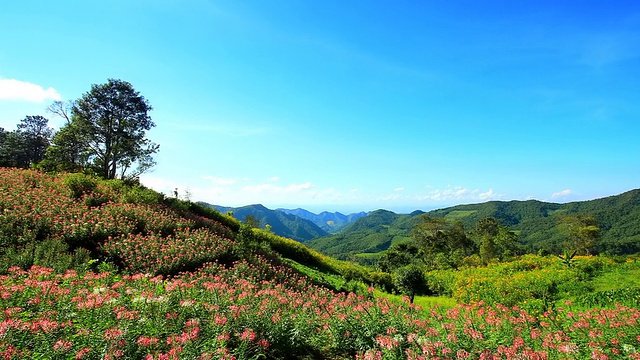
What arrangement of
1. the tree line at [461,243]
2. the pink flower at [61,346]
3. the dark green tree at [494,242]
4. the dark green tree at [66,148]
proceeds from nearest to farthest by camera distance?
the pink flower at [61,346] → the dark green tree at [66,148] → the dark green tree at [494,242] → the tree line at [461,243]

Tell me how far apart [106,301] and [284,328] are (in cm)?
248

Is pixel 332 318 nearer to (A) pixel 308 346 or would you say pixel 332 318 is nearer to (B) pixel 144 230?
(A) pixel 308 346

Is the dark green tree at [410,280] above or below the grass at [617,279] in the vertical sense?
below

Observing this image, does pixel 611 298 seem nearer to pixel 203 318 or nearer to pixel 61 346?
pixel 203 318

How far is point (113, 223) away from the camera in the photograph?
34.6ft

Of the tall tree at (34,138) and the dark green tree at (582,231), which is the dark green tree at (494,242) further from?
the tall tree at (34,138)

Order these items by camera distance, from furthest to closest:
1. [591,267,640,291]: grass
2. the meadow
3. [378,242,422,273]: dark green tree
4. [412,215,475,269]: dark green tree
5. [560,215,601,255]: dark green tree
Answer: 1. [412,215,475,269]: dark green tree
2. [560,215,601,255]: dark green tree
3. [378,242,422,273]: dark green tree
4. [591,267,640,291]: grass
5. the meadow

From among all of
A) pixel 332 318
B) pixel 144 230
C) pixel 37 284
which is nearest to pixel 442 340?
pixel 332 318

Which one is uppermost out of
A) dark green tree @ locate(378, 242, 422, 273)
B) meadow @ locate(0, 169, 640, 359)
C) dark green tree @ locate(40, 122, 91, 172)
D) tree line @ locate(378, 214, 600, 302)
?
dark green tree @ locate(40, 122, 91, 172)

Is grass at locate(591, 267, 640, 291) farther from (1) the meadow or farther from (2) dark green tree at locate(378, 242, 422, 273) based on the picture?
(2) dark green tree at locate(378, 242, 422, 273)

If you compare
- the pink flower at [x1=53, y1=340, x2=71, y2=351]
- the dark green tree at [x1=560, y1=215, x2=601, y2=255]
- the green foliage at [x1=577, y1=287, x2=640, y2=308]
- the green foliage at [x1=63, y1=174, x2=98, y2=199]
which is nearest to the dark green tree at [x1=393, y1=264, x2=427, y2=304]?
the green foliage at [x1=577, y1=287, x2=640, y2=308]

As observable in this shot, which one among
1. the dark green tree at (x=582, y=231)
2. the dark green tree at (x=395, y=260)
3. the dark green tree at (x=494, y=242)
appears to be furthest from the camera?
the dark green tree at (x=582, y=231)

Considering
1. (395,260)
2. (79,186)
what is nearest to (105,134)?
(79,186)

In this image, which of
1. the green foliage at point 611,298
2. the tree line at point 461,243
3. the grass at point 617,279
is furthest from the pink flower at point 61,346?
the tree line at point 461,243
